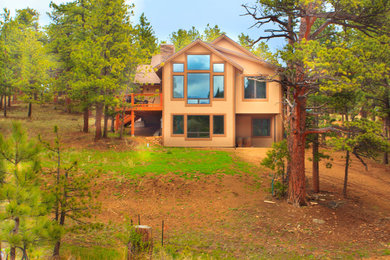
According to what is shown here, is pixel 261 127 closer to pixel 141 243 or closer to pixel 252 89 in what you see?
pixel 252 89

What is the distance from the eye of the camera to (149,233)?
698 centimetres

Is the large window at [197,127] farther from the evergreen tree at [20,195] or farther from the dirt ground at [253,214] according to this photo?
the evergreen tree at [20,195]

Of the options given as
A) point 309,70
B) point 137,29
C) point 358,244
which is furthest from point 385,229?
point 137,29

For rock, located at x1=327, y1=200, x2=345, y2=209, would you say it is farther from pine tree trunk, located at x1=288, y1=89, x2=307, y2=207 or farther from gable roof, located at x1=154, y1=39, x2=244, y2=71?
gable roof, located at x1=154, y1=39, x2=244, y2=71

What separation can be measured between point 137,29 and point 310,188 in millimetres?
16635

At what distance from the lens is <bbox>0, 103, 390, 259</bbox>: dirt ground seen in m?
8.95

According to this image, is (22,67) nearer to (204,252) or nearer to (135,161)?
(135,161)

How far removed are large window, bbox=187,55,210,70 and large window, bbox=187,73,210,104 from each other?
0.64m

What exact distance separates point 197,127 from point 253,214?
12.5m

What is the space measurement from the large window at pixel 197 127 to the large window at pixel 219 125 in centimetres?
56

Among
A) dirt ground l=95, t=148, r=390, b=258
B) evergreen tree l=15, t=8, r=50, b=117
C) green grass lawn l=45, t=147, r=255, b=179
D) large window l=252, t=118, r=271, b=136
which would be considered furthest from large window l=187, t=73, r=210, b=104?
evergreen tree l=15, t=8, r=50, b=117

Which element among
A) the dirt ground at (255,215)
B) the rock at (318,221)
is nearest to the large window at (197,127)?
the dirt ground at (255,215)

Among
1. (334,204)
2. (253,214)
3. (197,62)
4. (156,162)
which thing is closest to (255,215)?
(253,214)

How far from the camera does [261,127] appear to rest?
26266 millimetres
